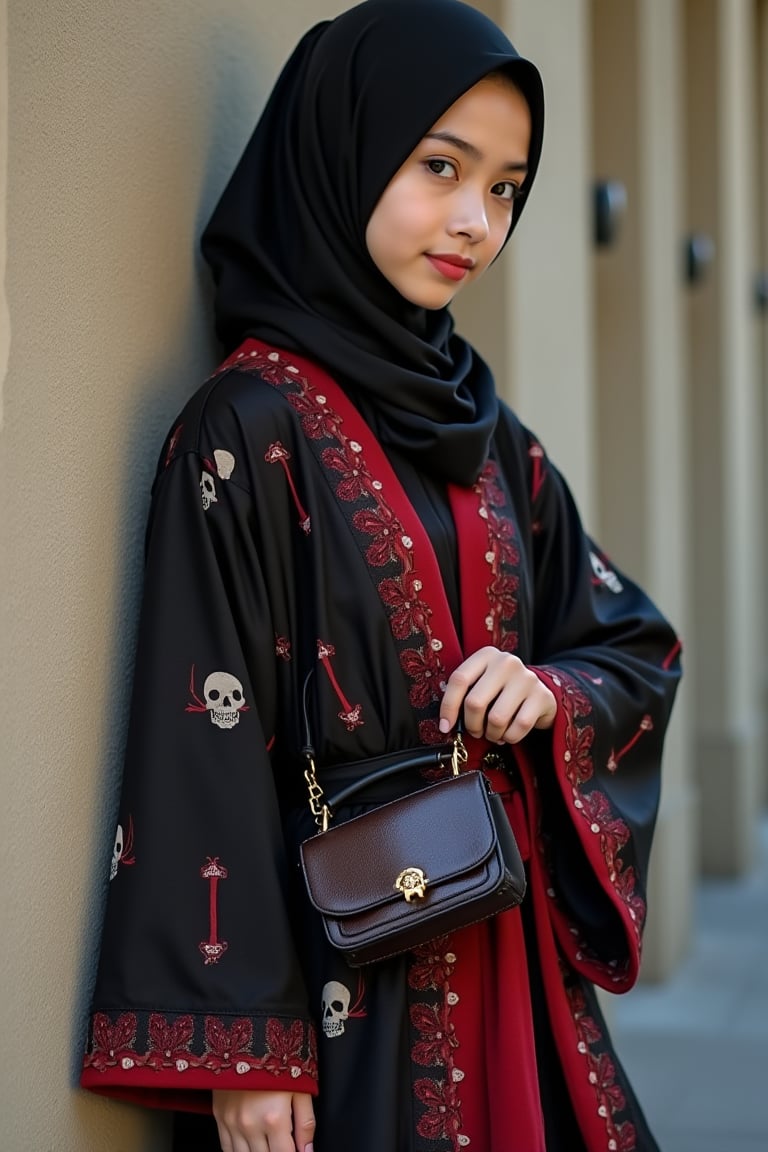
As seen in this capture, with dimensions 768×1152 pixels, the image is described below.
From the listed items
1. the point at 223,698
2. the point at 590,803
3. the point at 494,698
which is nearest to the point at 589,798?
the point at 590,803

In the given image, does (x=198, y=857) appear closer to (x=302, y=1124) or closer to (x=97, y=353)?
(x=302, y=1124)

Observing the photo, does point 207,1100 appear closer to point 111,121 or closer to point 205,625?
point 205,625

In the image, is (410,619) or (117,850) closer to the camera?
(117,850)

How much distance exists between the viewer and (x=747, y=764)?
6.90 meters

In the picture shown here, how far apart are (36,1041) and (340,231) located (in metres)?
1.12

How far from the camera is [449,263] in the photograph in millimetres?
2117

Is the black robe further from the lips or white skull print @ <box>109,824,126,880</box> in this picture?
the lips

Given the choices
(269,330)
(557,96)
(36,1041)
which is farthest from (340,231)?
(557,96)

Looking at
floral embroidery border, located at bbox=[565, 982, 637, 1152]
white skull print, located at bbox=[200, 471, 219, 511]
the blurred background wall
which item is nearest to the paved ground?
the blurred background wall

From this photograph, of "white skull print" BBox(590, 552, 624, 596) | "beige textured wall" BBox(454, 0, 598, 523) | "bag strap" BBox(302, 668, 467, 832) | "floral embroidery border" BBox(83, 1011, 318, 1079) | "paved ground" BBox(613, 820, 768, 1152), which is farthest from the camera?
"paved ground" BBox(613, 820, 768, 1152)

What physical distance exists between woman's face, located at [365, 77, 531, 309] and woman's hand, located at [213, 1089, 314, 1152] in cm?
105

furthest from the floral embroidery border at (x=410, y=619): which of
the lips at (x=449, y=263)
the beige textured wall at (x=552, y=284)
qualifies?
the beige textured wall at (x=552, y=284)

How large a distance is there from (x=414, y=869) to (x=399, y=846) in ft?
0.11

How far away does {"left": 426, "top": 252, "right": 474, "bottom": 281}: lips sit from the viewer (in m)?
2.11
